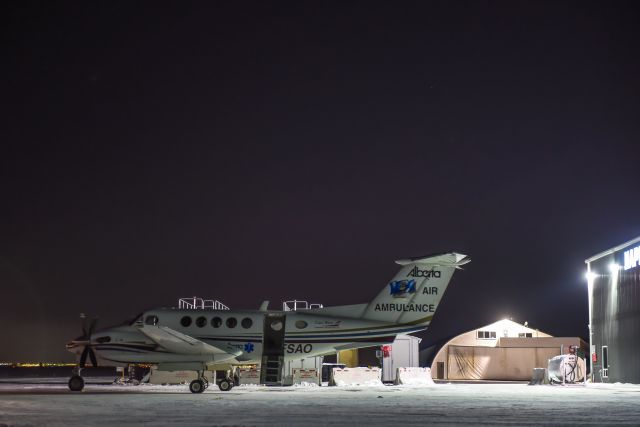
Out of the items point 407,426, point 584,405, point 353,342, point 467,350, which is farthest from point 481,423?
point 467,350

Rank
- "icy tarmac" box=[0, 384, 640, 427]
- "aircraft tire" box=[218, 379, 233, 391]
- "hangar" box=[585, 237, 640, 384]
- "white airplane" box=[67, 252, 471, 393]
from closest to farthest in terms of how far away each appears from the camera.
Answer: "icy tarmac" box=[0, 384, 640, 427] < "aircraft tire" box=[218, 379, 233, 391] < "white airplane" box=[67, 252, 471, 393] < "hangar" box=[585, 237, 640, 384]

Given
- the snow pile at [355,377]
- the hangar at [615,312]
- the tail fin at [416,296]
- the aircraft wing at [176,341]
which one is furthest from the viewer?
the hangar at [615,312]

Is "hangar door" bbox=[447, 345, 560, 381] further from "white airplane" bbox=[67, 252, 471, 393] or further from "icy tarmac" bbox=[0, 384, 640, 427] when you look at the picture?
"icy tarmac" bbox=[0, 384, 640, 427]

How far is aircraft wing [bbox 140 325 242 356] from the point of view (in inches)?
1038

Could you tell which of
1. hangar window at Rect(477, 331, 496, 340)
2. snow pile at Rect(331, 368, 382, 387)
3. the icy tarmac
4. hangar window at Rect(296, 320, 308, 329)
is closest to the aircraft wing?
hangar window at Rect(296, 320, 308, 329)

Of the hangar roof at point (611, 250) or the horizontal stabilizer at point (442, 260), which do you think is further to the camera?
the hangar roof at point (611, 250)

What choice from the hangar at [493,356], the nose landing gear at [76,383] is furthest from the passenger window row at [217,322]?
the hangar at [493,356]

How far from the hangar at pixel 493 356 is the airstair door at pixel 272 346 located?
1187 inches

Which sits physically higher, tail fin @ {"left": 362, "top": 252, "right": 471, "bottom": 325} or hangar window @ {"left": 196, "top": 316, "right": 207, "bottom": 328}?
tail fin @ {"left": 362, "top": 252, "right": 471, "bottom": 325}

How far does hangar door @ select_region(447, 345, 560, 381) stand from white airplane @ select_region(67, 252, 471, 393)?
30.2 metres

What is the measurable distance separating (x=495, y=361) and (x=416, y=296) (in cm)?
3154

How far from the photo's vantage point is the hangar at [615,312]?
1414 inches

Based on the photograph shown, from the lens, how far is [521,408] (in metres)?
17.2

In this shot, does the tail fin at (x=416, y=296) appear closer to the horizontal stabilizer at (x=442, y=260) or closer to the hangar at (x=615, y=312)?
the horizontal stabilizer at (x=442, y=260)
